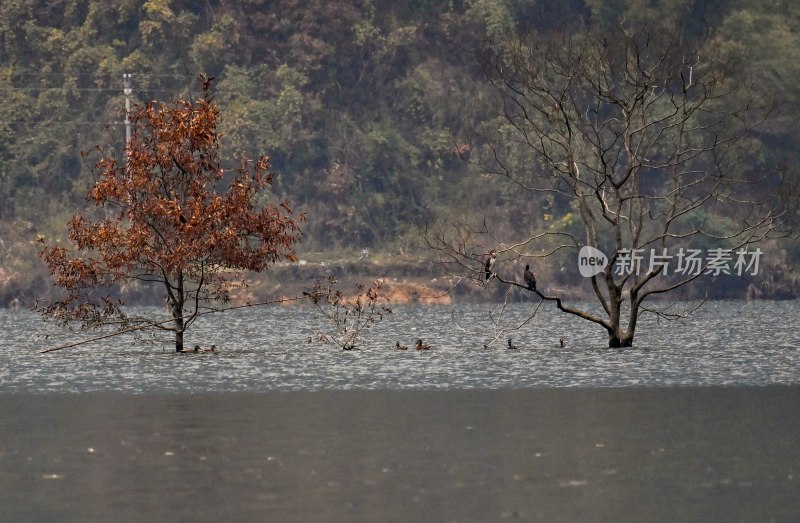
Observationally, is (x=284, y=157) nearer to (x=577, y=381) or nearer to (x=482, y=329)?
(x=482, y=329)

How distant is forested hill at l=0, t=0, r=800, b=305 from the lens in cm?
12169

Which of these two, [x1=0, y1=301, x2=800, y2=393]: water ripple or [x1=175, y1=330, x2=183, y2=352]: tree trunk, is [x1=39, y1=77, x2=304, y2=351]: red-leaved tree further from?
[x1=0, y1=301, x2=800, y2=393]: water ripple

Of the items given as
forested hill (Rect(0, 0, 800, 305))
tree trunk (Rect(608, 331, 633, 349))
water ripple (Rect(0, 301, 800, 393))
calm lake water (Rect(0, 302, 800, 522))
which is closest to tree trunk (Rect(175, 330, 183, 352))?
calm lake water (Rect(0, 302, 800, 522))

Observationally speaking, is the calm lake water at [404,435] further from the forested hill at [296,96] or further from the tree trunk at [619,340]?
the forested hill at [296,96]

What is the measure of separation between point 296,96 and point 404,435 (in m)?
90.7

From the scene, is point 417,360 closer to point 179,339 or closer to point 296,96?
point 179,339

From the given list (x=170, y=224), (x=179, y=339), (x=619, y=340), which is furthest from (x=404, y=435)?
(x=619, y=340)

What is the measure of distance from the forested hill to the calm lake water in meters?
65.4

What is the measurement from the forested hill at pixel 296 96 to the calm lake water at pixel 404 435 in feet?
215

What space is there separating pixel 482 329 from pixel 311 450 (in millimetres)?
47972

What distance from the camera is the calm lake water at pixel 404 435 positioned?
22.5 m

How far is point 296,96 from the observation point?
4724 inches

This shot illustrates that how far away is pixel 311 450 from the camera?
28.1 m

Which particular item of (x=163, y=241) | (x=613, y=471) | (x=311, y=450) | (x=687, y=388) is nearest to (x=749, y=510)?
(x=613, y=471)
